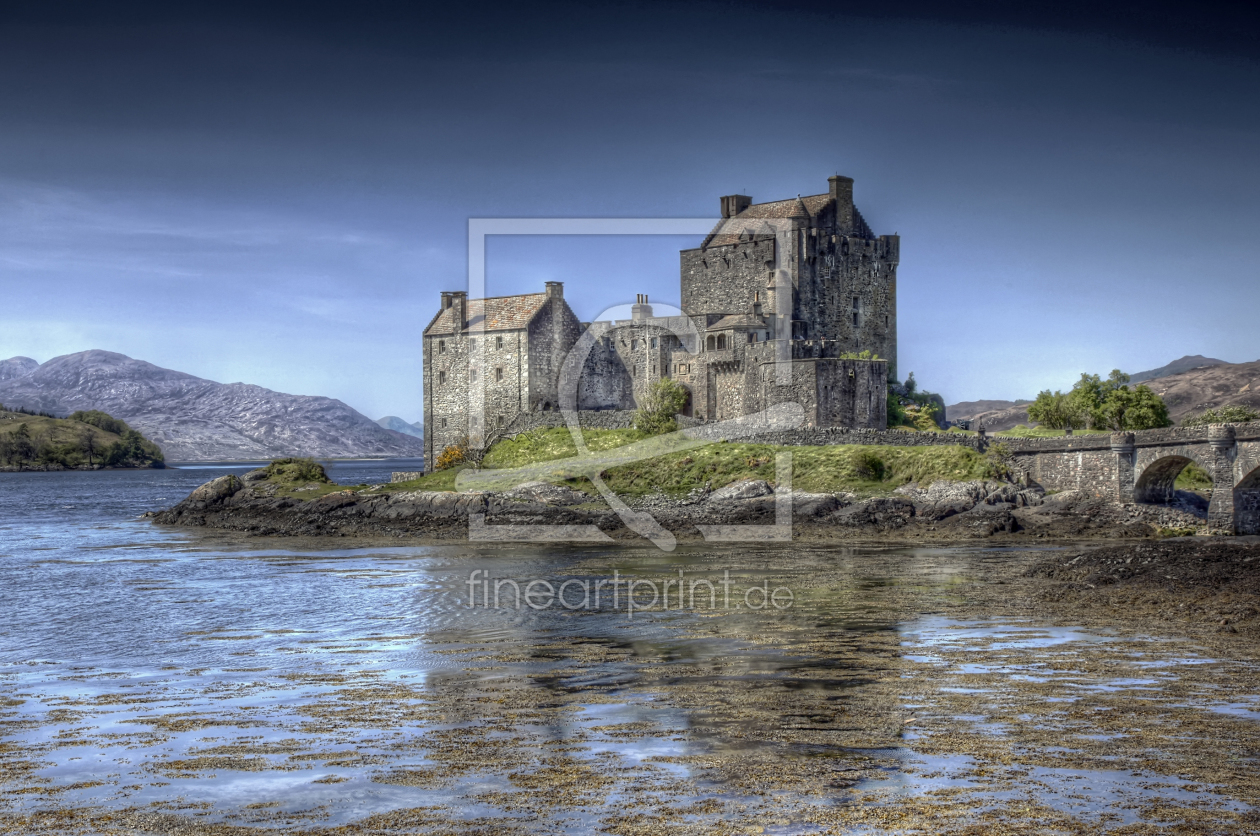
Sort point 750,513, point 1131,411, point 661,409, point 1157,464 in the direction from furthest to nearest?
point 661,409
point 1131,411
point 750,513
point 1157,464

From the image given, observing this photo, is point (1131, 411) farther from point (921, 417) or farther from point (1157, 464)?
point (1157, 464)

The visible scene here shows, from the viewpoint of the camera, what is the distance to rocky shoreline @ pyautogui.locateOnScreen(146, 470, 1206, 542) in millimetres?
41438

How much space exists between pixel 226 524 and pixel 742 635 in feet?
135

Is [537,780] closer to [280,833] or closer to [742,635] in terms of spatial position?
[280,833]

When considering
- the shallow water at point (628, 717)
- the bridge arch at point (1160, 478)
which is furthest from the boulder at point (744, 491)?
the shallow water at point (628, 717)

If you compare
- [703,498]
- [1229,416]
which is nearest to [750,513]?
[703,498]

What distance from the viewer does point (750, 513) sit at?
45562mm

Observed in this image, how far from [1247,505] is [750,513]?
18757mm

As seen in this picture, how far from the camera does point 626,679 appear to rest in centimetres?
1529

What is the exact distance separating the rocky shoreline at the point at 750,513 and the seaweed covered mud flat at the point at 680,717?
17.4 m

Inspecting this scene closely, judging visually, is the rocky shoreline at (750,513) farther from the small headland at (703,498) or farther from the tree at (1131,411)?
the tree at (1131,411)

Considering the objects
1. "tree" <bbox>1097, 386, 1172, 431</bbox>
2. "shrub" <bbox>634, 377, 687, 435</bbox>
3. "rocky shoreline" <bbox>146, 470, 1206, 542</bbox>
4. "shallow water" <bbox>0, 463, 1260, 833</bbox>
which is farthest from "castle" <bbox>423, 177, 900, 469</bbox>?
"shallow water" <bbox>0, 463, 1260, 833</bbox>

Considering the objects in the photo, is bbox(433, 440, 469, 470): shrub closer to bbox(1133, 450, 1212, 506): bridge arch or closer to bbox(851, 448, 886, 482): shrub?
bbox(851, 448, 886, 482): shrub

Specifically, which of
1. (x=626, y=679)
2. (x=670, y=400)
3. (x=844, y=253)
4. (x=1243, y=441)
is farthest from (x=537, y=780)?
(x=844, y=253)
